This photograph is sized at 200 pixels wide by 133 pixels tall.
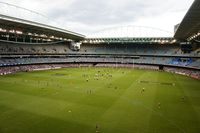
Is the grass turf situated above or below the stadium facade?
below

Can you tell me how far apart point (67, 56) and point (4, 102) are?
76587mm

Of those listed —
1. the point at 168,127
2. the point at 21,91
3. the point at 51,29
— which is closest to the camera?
the point at 168,127

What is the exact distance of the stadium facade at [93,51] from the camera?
75.5 m

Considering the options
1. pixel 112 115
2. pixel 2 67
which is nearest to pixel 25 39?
pixel 2 67

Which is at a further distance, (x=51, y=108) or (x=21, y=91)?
(x=21, y=91)

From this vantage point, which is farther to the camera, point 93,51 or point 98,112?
point 93,51

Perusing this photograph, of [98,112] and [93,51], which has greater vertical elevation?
[93,51]

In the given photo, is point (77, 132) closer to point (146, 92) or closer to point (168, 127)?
point (168, 127)

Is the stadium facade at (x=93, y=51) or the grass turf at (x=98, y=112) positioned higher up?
the stadium facade at (x=93, y=51)

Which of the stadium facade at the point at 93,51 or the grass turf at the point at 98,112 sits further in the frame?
the stadium facade at the point at 93,51

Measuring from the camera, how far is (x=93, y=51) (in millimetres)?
112125

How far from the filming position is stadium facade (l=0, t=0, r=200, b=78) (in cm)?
7550

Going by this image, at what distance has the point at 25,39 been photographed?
89.9 meters

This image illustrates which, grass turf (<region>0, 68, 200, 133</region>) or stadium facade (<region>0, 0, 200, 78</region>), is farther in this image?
stadium facade (<region>0, 0, 200, 78</region>)
